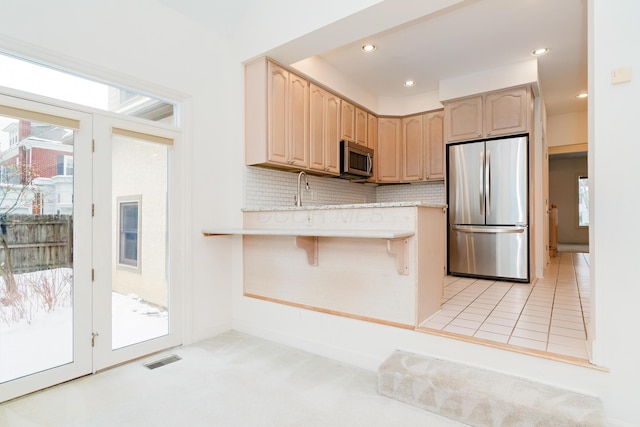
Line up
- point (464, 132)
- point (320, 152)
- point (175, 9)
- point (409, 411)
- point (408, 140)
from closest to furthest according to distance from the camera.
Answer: point (409, 411) < point (175, 9) < point (320, 152) < point (464, 132) < point (408, 140)

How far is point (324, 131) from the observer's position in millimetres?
4074

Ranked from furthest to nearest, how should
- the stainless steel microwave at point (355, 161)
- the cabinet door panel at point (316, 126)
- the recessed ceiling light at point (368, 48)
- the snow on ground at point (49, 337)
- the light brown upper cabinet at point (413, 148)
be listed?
the light brown upper cabinet at point (413, 148) < the stainless steel microwave at point (355, 161) < the cabinet door panel at point (316, 126) < the recessed ceiling light at point (368, 48) < the snow on ground at point (49, 337)

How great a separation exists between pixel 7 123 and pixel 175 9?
1634 millimetres

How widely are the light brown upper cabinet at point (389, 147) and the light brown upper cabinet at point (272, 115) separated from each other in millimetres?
1942

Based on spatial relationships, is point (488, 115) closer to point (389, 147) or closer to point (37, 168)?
point (389, 147)

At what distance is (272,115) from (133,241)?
1.73 metres

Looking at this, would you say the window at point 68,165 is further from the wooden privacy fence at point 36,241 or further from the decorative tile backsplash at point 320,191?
the decorative tile backsplash at point 320,191

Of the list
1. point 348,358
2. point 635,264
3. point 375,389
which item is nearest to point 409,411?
point 375,389

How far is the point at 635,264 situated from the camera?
5.67 feet

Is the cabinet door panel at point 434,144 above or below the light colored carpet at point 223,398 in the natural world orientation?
above

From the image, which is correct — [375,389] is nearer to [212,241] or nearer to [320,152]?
[212,241]

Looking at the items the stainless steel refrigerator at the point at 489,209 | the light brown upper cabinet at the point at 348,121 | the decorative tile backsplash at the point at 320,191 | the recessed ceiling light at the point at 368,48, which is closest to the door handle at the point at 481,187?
the stainless steel refrigerator at the point at 489,209

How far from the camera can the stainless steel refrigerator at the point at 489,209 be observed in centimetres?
418

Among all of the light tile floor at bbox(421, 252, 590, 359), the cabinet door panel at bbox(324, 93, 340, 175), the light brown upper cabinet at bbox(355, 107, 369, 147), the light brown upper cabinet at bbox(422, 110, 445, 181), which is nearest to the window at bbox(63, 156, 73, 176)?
the cabinet door panel at bbox(324, 93, 340, 175)
